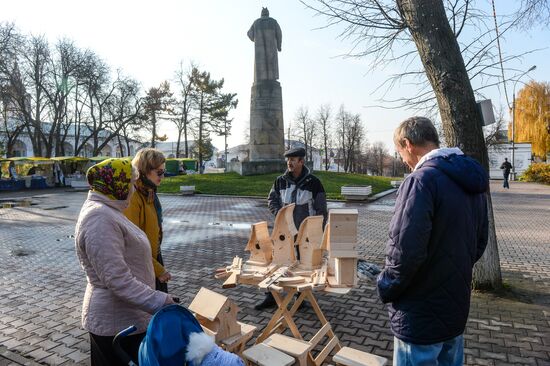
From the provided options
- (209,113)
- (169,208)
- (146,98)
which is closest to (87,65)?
(146,98)

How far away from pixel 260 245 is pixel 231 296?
2130 mm

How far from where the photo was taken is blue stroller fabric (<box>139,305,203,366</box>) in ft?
6.02

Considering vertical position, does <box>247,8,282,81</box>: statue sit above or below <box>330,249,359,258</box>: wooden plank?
above

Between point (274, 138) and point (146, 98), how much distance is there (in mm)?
23178

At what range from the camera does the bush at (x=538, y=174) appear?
3123 centimetres

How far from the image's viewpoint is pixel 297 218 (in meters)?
4.93

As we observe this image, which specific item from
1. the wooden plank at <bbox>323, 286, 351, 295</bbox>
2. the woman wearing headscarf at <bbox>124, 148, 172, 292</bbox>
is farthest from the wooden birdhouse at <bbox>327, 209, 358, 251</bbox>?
the woman wearing headscarf at <bbox>124, 148, 172, 292</bbox>

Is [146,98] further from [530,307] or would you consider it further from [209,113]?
[530,307]

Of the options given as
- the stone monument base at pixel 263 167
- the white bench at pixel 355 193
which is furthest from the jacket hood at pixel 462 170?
the stone monument base at pixel 263 167

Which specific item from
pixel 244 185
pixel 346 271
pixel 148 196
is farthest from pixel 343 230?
pixel 244 185

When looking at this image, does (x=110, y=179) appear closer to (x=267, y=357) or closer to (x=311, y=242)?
(x=267, y=357)

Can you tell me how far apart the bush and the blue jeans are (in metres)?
34.7

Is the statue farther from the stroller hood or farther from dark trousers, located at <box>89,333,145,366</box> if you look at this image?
the stroller hood

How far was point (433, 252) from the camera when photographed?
2.13 metres
